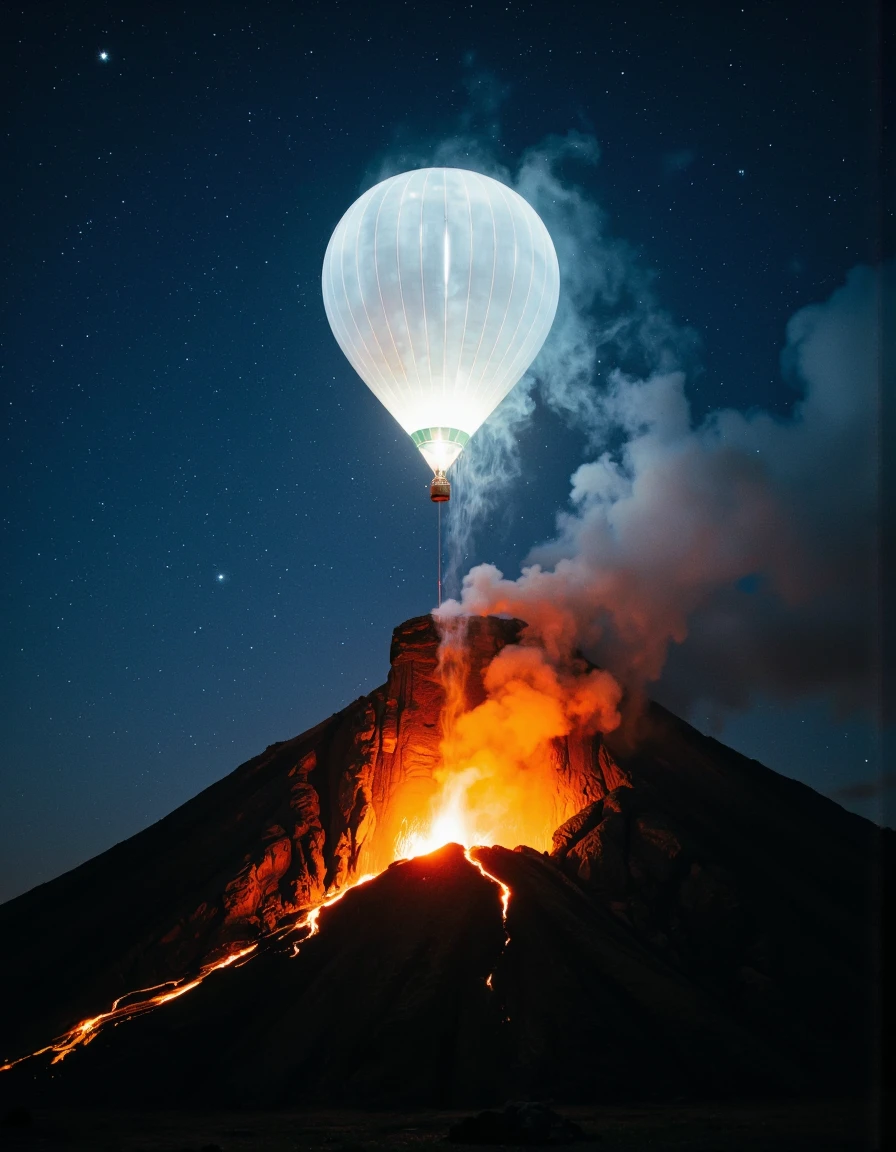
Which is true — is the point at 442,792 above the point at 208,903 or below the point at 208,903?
above

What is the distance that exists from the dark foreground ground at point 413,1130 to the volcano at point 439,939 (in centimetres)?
294

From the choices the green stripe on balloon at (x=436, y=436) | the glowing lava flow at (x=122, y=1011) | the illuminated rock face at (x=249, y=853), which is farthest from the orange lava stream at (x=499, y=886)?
the green stripe on balloon at (x=436, y=436)

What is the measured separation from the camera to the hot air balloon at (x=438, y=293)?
148 feet

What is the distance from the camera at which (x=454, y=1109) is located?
4106cm

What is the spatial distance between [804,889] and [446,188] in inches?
1841

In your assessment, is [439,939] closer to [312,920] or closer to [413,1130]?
[312,920]

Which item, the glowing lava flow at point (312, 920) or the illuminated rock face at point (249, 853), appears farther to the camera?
the illuminated rock face at point (249, 853)

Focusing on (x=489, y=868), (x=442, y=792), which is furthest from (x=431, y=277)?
(x=442, y=792)

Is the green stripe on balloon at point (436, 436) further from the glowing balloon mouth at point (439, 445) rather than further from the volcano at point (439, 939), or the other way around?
the volcano at point (439, 939)

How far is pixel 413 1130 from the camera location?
35.1 meters

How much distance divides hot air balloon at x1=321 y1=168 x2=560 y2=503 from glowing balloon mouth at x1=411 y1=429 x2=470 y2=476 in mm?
52

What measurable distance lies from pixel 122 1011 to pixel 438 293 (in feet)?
123

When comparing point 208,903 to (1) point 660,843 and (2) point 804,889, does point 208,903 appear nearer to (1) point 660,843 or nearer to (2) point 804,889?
(1) point 660,843

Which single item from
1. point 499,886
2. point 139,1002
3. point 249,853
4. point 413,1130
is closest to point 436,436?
point 499,886
